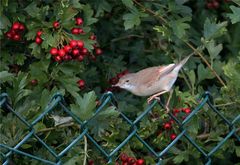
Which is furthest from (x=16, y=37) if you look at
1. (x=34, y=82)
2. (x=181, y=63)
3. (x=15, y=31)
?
(x=181, y=63)

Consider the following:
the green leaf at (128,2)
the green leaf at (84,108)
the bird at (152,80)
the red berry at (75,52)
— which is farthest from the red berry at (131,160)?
the green leaf at (128,2)

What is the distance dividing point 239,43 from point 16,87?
8.90ft

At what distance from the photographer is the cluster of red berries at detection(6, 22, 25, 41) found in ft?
15.7

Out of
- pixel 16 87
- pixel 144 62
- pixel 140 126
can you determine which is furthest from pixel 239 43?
pixel 16 87

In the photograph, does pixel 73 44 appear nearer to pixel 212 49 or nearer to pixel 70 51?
pixel 70 51

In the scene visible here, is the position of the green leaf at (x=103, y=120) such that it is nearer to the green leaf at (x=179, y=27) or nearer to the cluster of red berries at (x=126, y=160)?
the cluster of red berries at (x=126, y=160)

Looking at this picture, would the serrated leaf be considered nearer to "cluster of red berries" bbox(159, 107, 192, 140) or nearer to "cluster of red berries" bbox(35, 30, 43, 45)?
"cluster of red berries" bbox(35, 30, 43, 45)

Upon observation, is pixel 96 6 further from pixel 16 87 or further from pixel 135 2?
pixel 16 87

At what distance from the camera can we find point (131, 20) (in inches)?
193

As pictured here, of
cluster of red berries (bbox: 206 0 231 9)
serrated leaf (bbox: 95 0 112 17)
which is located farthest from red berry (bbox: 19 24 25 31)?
cluster of red berries (bbox: 206 0 231 9)

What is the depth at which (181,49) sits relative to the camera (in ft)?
17.6

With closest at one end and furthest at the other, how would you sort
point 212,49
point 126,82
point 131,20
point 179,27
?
1. point 131,20
2. point 179,27
3. point 212,49
4. point 126,82

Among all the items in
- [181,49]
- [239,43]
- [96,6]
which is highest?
[96,6]

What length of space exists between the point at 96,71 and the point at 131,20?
2.09 ft
